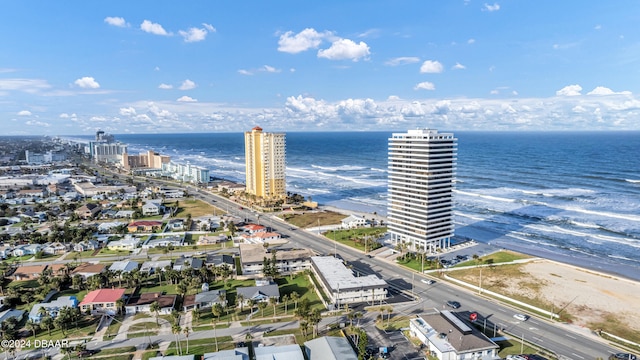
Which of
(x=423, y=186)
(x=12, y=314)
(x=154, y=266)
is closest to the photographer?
(x=12, y=314)

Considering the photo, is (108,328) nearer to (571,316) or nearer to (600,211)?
(571,316)

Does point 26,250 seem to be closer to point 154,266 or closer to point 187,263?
point 154,266

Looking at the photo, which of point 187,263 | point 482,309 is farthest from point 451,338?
point 187,263

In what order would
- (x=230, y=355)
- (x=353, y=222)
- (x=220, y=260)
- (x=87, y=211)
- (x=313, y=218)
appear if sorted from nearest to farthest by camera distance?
(x=230, y=355) < (x=220, y=260) < (x=353, y=222) < (x=313, y=218) < (x=87, y=211)

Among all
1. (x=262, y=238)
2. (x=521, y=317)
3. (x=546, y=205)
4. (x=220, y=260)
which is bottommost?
(x=521, y=317)

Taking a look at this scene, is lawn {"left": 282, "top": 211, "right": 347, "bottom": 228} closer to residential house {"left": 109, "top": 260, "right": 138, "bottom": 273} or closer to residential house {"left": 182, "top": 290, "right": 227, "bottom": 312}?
residential house {"left": 109, "top": 260, "right": 138, "bottom": 273}

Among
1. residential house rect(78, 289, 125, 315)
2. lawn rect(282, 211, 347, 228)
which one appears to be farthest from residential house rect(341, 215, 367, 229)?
residential house rect(78, 289, 125, 315)

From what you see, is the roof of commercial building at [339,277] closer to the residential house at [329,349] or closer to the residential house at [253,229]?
the residential house at [329,349]

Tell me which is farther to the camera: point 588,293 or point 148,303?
point 588,293
